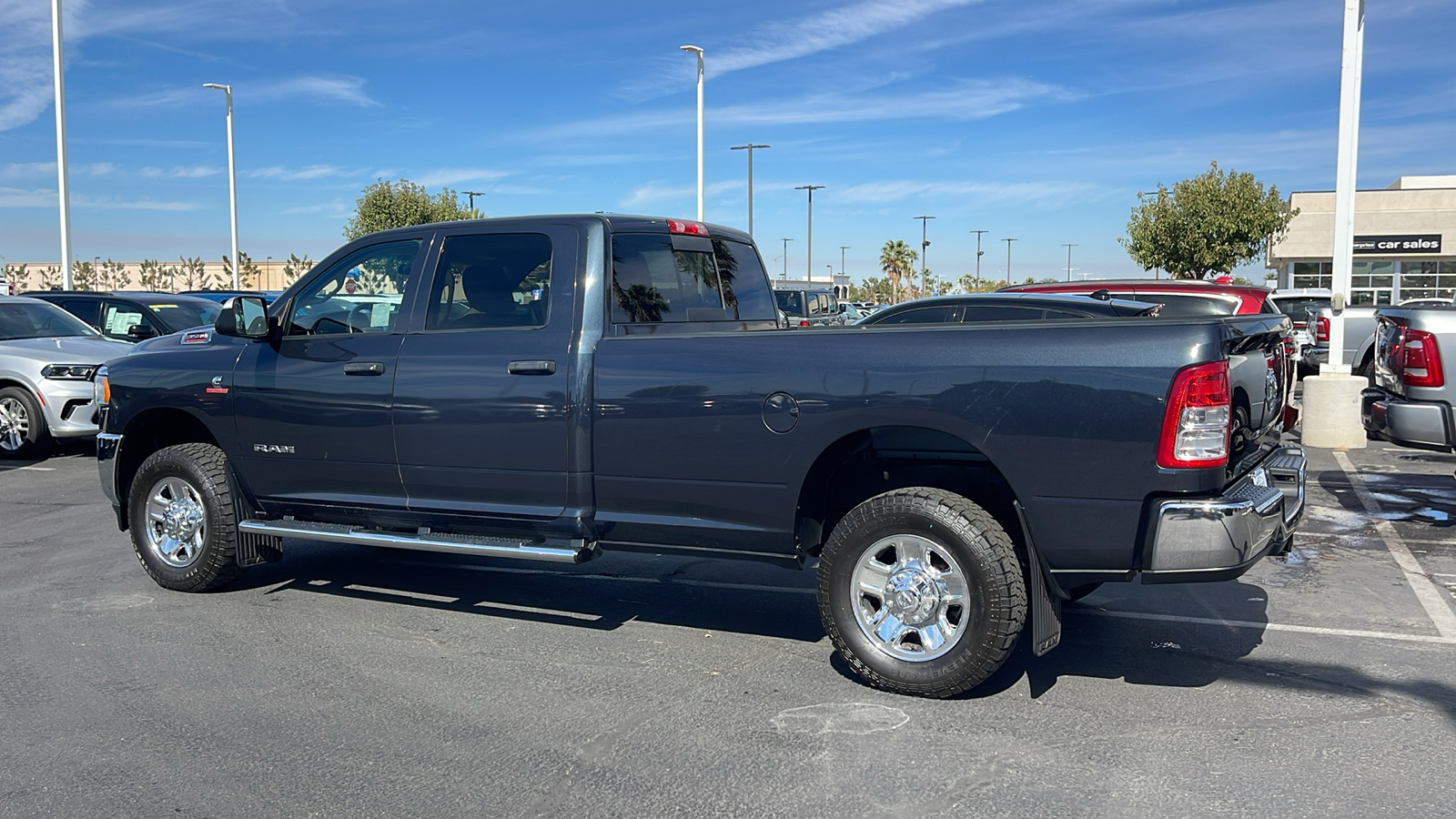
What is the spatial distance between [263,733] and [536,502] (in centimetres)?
155

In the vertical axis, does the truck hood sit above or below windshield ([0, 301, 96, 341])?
below

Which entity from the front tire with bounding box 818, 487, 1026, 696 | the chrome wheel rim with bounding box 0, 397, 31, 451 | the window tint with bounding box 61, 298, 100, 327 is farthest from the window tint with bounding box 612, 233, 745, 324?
the window tint with bounding box 61, 298, 100, 327

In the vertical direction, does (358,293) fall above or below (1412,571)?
above

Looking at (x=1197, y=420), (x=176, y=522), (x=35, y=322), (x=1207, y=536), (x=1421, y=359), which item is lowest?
(x=176, y=522)

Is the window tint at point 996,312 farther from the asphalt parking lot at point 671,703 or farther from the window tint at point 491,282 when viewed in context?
the window tint at point 491,282

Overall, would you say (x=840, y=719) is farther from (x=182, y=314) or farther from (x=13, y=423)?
(x=182, y=314)

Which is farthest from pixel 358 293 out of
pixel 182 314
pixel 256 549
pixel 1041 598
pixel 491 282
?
pixel 182 314

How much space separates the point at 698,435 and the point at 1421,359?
5.08 metres

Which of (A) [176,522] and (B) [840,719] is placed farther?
(A) [176,522]

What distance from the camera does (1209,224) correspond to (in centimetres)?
3769

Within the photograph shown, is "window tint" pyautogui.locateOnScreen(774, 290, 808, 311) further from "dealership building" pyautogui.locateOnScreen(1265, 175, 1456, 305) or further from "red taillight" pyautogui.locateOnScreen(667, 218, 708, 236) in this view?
"dealership building" pyautogui.locateOnScreen(1265, 175, 1456, 305)


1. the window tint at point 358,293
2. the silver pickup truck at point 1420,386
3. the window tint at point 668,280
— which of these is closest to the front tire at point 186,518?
the window tint at point 358,293

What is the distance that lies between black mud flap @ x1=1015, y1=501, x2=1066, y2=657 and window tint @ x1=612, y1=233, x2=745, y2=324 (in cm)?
212

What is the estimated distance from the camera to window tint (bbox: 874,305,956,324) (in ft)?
35.2
